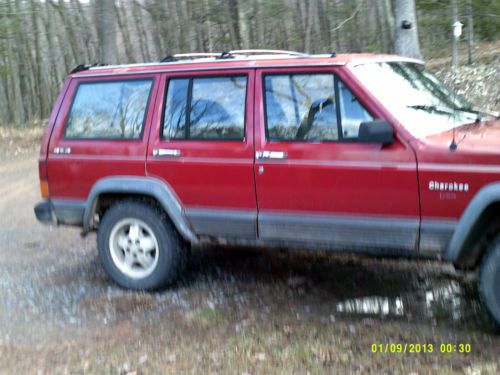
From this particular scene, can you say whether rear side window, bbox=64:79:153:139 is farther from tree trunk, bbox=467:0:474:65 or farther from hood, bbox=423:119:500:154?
tree trunk, bbox=467:0:474:65

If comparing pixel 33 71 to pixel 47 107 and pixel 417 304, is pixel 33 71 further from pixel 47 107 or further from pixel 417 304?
pixel 417 304

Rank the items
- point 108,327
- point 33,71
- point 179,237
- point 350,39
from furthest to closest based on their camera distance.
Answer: point 33,71 → point 350,39 → point 179,237 → point 108,327

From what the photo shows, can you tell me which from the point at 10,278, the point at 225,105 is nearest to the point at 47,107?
the point at 10,278

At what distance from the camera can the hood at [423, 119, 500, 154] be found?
4012 mm

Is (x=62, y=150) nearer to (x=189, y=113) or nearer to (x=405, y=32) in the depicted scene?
(x=189, y=113)

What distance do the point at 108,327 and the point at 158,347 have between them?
0.63m

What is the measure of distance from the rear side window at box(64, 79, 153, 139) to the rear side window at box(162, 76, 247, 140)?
29 cm

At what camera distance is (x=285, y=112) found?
4.77 meters

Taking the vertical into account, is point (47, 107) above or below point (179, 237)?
below

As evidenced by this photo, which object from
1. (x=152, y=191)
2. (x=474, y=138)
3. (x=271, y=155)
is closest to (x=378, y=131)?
(x=474, y=138)

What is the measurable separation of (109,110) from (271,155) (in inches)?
69.3

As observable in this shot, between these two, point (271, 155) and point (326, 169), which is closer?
point (326, 169)

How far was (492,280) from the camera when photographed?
4008mm

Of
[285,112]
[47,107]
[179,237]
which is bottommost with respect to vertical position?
[47,107]
